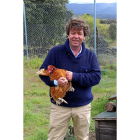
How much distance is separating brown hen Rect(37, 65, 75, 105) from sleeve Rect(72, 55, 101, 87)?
104 mm

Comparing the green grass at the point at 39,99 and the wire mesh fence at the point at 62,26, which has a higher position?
the wire mesh fence at the point at 62,26

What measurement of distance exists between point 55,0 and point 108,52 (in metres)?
2.93

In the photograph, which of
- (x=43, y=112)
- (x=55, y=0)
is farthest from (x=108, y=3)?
(x=43, y=112)

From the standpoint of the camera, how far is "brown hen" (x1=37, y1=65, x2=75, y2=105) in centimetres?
184

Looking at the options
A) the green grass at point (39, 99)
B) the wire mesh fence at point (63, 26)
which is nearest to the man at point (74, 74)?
the green grass at point (39, 99)

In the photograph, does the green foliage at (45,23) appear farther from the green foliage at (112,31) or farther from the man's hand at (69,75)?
the man's hand at (69,75)

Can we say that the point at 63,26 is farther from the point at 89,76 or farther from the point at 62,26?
the point at 89,76

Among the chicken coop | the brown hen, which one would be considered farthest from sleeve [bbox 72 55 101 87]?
the chicken coop

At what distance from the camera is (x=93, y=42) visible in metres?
5.10

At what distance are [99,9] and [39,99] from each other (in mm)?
2808

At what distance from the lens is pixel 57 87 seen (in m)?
1.88

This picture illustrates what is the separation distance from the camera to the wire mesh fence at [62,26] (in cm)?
498

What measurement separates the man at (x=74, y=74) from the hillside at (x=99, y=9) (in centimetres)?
315

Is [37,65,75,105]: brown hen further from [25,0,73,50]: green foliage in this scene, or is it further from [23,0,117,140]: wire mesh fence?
[25,0,73,50]: green foliage
